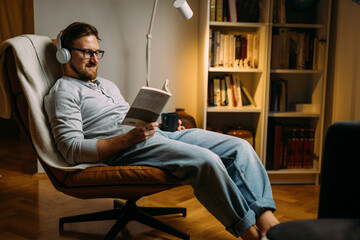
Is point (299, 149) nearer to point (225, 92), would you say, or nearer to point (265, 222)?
point (225, 92)

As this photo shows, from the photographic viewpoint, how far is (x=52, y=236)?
177 cm

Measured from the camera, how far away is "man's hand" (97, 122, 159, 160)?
1.52 m

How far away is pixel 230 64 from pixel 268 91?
0.33 m

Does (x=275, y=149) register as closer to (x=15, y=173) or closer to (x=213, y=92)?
(x=213, y=92)

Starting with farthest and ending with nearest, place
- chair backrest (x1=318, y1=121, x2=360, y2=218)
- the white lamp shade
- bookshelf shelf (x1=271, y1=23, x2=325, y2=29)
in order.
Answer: bookshelf shelf (x1=271, y1=23, x2=325, y2=29) < the white lamp shade < chair backrest (x1=318, y1=121, x2=360, y2=218)

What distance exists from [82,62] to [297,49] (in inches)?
62.3

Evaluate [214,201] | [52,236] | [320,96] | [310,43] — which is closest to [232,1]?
[310,43]

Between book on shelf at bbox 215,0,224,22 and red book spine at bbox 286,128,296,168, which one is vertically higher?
book on shelf at bbox 215,0,224,22

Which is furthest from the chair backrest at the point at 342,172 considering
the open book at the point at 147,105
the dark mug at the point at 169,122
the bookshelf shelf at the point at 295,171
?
the bookshelf shelf at the point at 295,171

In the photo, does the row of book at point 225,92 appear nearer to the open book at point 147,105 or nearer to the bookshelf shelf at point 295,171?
the bookshelf shelf at point 295,171

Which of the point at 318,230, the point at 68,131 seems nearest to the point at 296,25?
the point at 68,131

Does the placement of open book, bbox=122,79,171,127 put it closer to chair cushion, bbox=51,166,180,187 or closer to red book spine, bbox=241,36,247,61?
chair cushion, bbox=51,166,180,187

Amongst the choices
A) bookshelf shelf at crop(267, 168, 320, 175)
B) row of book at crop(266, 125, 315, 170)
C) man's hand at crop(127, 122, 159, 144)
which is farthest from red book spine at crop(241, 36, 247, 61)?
man's hand at crop(127, 122, 159, 144)

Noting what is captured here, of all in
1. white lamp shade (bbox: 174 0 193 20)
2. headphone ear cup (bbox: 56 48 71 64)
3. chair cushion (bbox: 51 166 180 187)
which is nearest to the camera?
chair cushion (bbox: 51 166 180 187)
